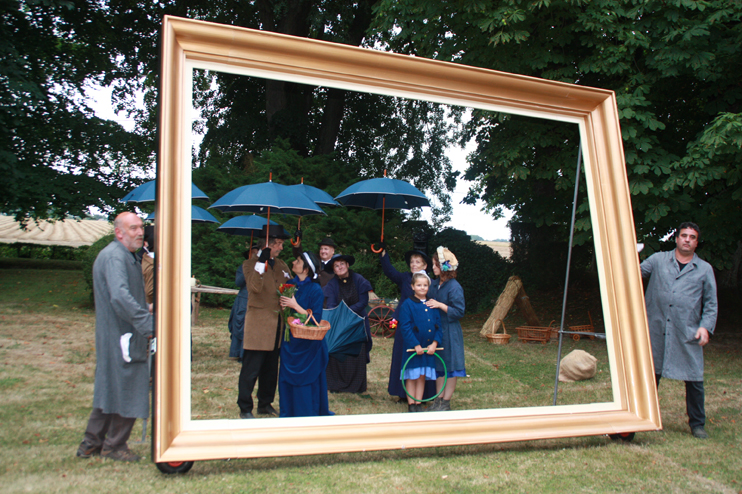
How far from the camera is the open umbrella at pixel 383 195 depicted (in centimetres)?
579

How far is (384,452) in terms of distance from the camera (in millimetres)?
4012

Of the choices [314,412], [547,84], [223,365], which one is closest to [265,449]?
[314,412]

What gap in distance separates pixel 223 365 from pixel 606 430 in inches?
186

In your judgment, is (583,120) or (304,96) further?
(304,96)

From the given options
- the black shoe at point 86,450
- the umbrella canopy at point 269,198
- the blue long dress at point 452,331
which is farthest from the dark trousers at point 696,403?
the black shoe at point 86,450

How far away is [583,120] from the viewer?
4.74m

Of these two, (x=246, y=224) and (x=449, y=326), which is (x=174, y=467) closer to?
(x=449, y=326)

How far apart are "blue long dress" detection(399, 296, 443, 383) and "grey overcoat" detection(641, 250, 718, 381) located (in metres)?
1.95

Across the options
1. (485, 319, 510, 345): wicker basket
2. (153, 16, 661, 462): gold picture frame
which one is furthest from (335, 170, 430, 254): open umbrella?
(485, 319, 510, 345): wicker basket

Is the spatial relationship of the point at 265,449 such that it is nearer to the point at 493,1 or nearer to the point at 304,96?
the point at 493,1

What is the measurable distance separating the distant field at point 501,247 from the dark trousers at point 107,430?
9351 millimetres

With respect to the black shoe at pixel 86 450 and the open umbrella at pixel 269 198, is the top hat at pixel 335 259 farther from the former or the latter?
the black shoe at pixel 86 450

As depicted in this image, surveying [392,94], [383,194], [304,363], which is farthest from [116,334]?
[383,194]

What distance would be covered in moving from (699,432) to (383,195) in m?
3.99
